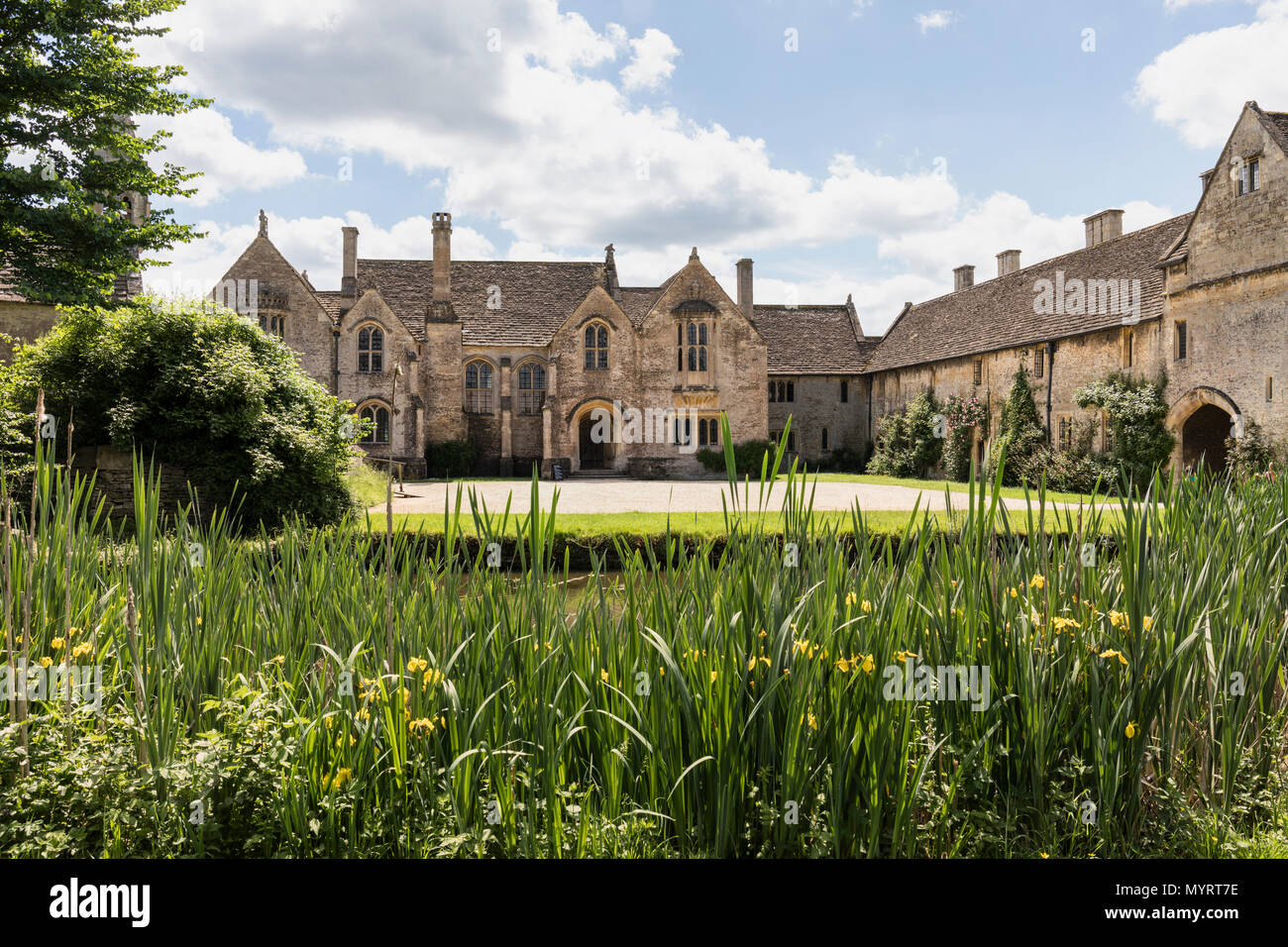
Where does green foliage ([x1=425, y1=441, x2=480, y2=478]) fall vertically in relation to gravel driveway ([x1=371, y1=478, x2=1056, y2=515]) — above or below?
above

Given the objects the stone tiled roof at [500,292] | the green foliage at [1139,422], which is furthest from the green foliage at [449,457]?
the green foliage at [1139,422]

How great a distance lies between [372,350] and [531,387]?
23.0 ft

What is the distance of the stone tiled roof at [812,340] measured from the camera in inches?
1537

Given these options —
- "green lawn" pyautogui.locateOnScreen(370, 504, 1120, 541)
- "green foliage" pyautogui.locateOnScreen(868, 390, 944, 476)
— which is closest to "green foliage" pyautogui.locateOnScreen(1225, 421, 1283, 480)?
"green lawn" pyautogui.locateOnScreen(370, 504, 1120, 541)

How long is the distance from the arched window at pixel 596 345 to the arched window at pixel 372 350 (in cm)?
851

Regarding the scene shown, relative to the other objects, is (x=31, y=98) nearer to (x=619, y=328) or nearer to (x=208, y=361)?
(x=208, y=361)

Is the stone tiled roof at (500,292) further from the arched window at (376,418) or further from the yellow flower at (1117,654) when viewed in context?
the yellow flower at (1117,654)

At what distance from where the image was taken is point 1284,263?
1938 cm

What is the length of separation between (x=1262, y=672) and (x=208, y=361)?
46.2 ft

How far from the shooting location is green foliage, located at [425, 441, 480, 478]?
34062mm

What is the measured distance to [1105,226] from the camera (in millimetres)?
30531

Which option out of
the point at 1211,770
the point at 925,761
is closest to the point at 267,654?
the point at 925,761

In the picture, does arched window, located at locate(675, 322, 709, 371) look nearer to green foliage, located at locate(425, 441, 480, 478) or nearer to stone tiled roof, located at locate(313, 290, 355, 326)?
green foliage, located at locate(425, 441, 480, 478)

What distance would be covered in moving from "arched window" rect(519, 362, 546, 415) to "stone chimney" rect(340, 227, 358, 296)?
8.67 meters
